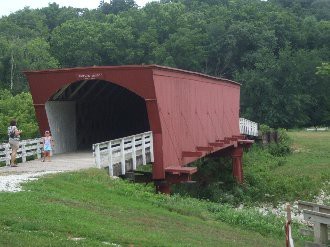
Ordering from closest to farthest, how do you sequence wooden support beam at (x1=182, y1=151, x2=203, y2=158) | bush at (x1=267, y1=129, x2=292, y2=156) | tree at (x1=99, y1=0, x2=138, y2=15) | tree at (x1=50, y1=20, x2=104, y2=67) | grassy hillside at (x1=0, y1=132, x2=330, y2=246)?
grassy hillside at (x1=0, y1=132, x2=330, y2=246), wooden support beam at (x1=182, y1=151, x2=203, y2=158), bush at (x1=267, y1=129, x2=292, y2=156), tree at (x1=50, y1=20, x2=104, y2=67), tree at (x1=99, y1=0, x2=138, y2=15)

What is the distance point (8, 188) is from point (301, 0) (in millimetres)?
106699

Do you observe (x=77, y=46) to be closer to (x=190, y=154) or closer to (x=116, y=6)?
(x=116, y=6)

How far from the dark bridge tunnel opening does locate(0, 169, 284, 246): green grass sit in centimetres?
1006

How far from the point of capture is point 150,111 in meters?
22.0

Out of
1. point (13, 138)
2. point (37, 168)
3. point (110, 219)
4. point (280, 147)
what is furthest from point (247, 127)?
point (110, 219)

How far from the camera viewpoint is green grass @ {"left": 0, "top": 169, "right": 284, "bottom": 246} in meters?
10.4

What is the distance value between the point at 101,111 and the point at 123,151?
12.0m

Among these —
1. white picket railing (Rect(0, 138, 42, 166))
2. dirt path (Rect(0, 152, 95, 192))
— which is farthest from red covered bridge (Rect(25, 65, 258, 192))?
dirt path (Rect(0, 152, 95, 192))

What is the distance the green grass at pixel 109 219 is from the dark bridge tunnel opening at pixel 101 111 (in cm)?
1006

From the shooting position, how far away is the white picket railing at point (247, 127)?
149ft

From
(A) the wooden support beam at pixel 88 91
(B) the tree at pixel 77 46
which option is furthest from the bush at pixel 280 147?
(B) the tree at pixel 77 46

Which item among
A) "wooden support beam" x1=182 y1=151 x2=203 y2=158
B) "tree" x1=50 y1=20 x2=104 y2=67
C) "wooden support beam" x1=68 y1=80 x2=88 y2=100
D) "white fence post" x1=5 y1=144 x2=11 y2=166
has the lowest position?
"wooden support beam" x1=182 y1=151 x2=203 y2=158

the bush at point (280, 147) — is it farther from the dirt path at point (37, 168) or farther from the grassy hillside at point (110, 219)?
the grassy hillside at point (110, 219)

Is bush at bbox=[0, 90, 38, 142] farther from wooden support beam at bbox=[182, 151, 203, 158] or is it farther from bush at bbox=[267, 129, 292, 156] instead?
wooden support beam at bbox=[182, 151, 203, 158]
